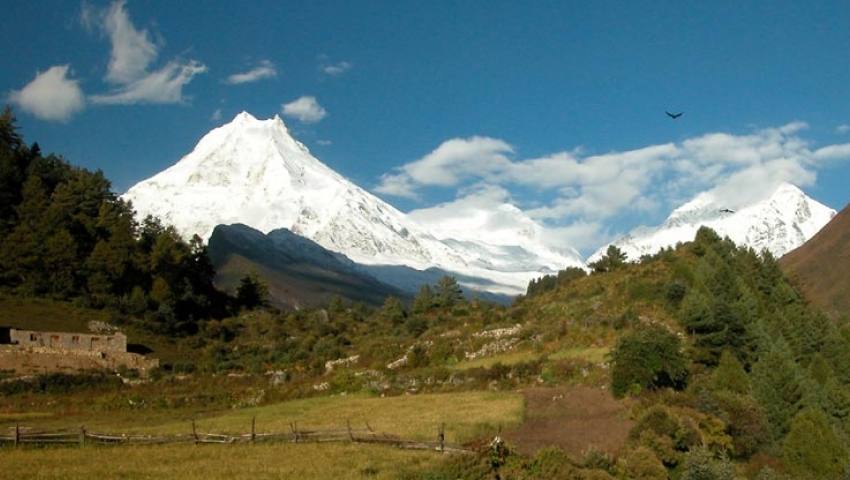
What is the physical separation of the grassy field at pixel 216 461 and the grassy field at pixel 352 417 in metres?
3.63

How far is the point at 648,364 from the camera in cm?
3866

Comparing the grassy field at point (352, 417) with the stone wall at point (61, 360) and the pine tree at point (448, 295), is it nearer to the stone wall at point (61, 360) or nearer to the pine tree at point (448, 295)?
the stone wall at point (61, 360)

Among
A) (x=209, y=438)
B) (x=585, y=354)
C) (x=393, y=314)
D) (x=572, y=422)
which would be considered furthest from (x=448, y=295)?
(x=209, y=438)

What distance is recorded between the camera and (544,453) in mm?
23328

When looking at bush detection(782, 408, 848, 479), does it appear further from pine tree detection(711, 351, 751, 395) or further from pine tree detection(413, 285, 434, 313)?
pine tree detection(413, 285, 434, 313)

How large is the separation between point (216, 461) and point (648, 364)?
70.5 feet

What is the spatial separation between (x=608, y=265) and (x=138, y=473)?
66365 millimetres

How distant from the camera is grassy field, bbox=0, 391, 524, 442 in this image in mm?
33875

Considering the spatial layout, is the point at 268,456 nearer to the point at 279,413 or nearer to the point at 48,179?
the point at 279,413

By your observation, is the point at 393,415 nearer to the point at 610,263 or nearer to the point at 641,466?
the point at 641,466

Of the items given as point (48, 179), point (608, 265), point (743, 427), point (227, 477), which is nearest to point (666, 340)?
point (743, 427)

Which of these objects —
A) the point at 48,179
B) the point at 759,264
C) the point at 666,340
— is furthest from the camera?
the point at 48,179

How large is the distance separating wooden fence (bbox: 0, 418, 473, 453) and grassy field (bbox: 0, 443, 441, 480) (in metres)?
0.71

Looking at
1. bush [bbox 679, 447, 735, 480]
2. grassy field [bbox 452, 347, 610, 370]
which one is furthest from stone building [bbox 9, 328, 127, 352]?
bush [bbox 679, 447, 735, 480]
